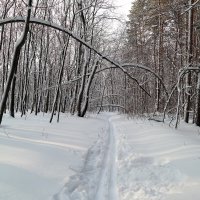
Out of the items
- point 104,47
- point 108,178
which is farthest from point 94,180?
point 104,47

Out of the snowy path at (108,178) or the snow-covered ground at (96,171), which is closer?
the snow-covered ground at (96,171)

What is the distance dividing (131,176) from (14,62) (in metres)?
4.90

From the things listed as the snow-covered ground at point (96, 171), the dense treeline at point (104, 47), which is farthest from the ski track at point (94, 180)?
the dense treeline at point (104, 47)

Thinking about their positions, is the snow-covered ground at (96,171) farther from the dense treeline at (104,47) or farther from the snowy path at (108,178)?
the dense treeline at (104,47)

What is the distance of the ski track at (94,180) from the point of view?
689 centimetres

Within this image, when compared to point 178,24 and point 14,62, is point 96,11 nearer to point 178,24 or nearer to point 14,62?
point 178,24

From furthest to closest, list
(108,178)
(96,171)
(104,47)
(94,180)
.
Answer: (104,47) < (96,171) < (108,178) < (94,180)

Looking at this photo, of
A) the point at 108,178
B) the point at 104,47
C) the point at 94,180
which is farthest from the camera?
the point at 104,47

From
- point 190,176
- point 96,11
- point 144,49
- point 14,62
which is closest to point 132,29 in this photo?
point 144,49

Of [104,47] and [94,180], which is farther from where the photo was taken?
[104,47]

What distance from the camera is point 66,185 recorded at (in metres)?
7.38

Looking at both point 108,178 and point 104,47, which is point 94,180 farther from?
point 104,47

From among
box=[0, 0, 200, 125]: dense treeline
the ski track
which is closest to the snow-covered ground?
the ski track

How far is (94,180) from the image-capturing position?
820 centimetres
